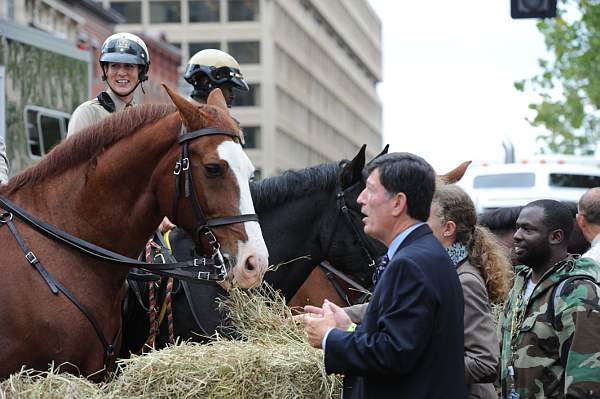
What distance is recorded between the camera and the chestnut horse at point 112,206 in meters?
5.72

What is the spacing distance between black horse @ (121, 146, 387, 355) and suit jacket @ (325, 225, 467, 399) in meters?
2.96

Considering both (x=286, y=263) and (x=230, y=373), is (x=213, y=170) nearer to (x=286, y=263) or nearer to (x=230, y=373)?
(x=230, y=373)

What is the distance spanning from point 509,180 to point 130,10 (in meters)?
69.0

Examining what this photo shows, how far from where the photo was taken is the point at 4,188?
6043mm

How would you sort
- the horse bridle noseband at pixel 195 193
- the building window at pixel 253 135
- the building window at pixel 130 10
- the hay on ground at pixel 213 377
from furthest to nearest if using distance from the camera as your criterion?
the building window at pixel 130 10 < the building window at pixel 253 135 < the horse bridle noseband at pixel 195 193 < the hay on ground at pixel 213 377

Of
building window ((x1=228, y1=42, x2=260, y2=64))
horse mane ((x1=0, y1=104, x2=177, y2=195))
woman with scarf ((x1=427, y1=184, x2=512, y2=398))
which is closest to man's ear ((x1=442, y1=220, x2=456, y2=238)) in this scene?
woman with scarf ((x1=427, y1=184, x2=512, y2=398))

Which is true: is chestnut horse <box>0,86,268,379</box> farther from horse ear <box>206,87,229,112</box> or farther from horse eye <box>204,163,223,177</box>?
horse ear <box>206,87,229,112</box>

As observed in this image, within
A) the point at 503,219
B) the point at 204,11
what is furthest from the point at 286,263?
the point at 204,11

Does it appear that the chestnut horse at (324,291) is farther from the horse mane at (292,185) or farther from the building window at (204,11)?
the building window at (204,11)

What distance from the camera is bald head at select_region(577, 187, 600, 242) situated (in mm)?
7004

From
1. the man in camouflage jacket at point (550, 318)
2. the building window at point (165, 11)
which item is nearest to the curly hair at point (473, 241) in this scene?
the man in camouflage jacket at point (550, 318)

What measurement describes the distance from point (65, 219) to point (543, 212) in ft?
8.57

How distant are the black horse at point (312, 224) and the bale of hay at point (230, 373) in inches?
73.8

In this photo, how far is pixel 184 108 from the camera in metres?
5.99
